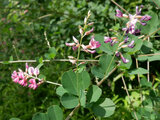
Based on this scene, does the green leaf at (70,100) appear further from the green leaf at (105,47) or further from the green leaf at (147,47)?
the green leaf at (147,47)

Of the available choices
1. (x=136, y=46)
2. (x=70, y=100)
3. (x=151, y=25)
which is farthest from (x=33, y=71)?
(x=151, y=25)

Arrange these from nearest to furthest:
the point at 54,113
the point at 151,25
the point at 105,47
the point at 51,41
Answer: the point at 54,113, the point at 105,47, the point at 151,25, the point at 51,41

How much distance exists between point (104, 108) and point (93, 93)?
2.3 inches

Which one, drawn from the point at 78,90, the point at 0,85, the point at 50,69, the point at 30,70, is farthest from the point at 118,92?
the point at 78,90

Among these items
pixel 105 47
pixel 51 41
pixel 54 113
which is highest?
pixel 105 47

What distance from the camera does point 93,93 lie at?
2.06 ft

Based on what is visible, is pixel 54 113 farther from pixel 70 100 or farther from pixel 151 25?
pixel 151 25

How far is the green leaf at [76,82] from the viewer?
0.58 meters

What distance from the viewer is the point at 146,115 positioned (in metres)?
1.06

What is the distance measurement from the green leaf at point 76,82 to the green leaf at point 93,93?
5 cm

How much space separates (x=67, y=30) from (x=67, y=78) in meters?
1.53

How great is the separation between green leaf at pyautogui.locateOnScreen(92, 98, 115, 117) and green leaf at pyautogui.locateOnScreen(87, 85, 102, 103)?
31 millimetres

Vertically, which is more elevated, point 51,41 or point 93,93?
point 93,93

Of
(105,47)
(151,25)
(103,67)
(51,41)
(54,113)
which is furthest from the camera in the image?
(51,41)
